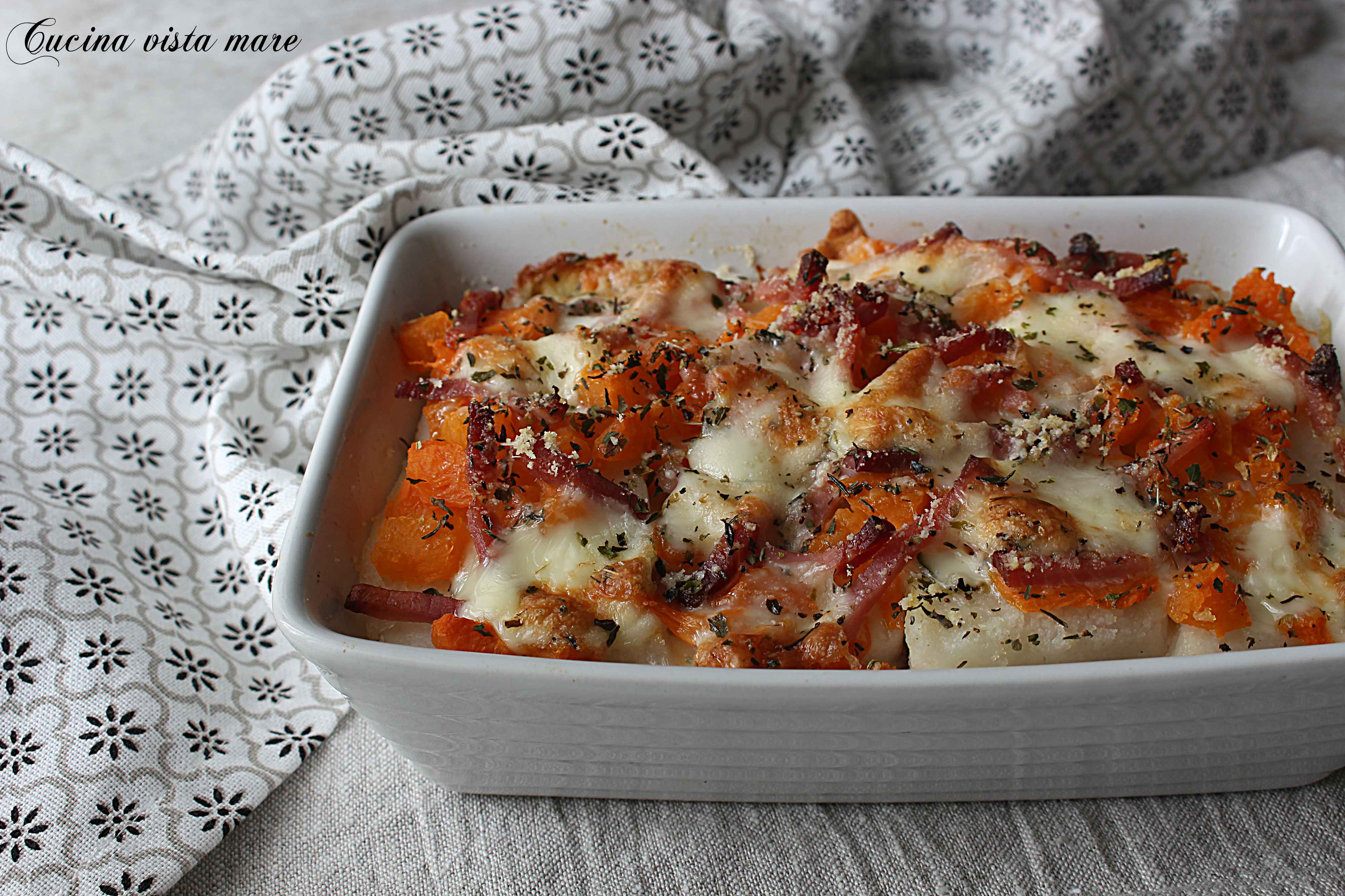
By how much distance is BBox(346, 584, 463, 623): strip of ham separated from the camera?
1.81 m

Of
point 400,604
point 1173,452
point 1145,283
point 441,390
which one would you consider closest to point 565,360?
point 441,390

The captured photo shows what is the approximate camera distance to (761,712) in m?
1.57

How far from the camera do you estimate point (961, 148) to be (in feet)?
10.4

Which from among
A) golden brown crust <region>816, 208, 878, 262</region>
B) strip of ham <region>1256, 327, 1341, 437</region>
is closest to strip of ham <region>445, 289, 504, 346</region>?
golden brown crust <region>816, 208, 878, 262</region>

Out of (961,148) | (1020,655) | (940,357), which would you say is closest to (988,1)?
(961,148)

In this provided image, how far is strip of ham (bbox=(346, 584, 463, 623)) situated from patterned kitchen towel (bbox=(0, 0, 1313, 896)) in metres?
0.40

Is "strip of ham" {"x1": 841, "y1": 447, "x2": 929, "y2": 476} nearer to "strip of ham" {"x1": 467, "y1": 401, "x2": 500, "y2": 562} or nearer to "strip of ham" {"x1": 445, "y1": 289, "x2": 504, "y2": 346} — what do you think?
"strip of ham" {"x1": 467, "y1": 401, "x2": 500, "y2": 562}

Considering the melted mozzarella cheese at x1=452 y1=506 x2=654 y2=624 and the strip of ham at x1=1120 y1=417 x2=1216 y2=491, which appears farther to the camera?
the strip of ham at x1=1120 y1=417 x2=1216 y2=491

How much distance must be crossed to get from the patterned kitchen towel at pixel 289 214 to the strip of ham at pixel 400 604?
15.7 inches

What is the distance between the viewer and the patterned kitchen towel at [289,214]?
2020mm

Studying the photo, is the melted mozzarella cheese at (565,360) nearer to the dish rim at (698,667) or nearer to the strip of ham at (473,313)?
the strip of ham at (473,313)

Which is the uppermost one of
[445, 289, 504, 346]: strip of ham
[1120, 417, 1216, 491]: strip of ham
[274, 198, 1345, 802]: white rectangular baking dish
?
[1120, 417, 1216, 491]: strip of ham

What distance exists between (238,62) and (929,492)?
3.76m

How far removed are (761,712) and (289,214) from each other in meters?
2.09
